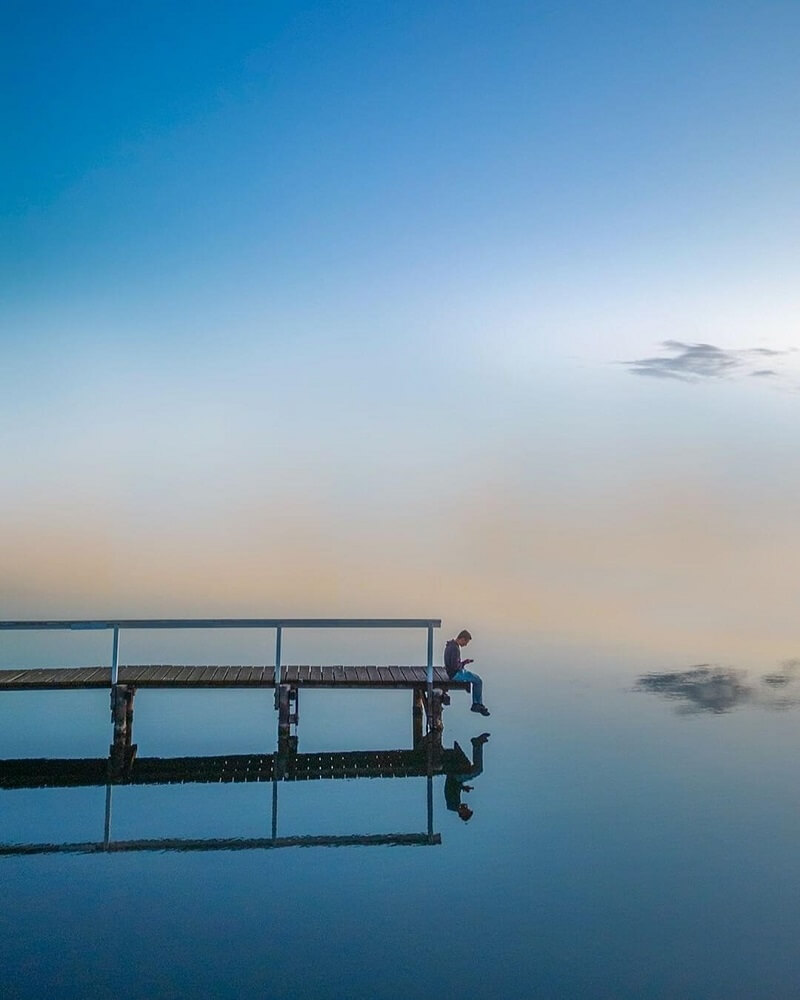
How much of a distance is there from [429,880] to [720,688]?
2125 cm

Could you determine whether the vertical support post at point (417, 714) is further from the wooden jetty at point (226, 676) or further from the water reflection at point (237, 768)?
the wooden jetty at point (226, 676)

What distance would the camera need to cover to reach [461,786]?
19.6 meters

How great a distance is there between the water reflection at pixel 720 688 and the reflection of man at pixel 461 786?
29.8 ft

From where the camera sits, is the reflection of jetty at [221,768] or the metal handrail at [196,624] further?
the metal handrail at [196,624]

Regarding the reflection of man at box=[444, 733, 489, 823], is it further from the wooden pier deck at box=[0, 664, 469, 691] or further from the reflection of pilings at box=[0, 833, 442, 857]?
the reflection of pilings at box=[0, 833, 442, 857]

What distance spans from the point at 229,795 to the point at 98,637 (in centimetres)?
3634

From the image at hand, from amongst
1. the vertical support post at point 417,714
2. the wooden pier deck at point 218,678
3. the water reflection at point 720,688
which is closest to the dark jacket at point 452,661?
the wooden pier deck at point 218,678

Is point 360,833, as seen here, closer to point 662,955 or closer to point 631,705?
point 662,955

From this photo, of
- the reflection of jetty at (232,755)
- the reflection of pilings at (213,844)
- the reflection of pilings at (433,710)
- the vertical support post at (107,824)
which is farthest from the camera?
the reflection of pilings at (433,710)

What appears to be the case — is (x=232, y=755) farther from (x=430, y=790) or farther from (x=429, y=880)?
(x=429, y=880)

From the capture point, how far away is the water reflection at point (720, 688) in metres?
30.3

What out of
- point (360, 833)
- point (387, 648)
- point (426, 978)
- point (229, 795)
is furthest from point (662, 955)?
point (387, 648)

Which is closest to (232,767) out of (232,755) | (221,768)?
(221,768)

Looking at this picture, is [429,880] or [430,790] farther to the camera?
[430,790]
